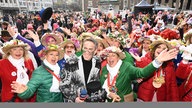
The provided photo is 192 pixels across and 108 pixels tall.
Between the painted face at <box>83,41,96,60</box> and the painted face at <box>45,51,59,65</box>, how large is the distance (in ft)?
1.53

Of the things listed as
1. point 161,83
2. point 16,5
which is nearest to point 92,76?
point 161,83

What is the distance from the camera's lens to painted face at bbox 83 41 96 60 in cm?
267

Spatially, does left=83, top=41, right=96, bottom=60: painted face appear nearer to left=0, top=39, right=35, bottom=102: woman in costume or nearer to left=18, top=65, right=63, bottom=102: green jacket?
left=18, top=65, right=63, bottom=102: green jacket

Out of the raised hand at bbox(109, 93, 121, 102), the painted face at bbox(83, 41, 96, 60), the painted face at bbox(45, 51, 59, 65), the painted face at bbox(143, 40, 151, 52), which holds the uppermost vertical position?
the painted face at bbox(83, 41, 96, 60)

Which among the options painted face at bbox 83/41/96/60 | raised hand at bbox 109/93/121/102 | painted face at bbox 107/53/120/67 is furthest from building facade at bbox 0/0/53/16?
raised hand at bbox 109/93/121/102

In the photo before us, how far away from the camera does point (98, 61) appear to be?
2668 mm

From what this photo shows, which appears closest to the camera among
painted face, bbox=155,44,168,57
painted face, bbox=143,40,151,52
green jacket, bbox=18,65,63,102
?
green jacket, bbox=18,65,63,102

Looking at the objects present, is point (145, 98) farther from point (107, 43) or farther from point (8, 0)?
point (8, 0)

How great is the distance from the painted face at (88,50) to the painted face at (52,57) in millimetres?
468

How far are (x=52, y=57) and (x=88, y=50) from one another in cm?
55

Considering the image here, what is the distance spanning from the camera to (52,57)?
2908 millimetres

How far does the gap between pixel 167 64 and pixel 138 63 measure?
1.65ft

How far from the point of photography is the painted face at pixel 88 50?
267 cm

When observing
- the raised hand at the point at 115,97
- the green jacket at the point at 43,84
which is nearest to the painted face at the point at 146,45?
the raised hand at the point at 115,97
